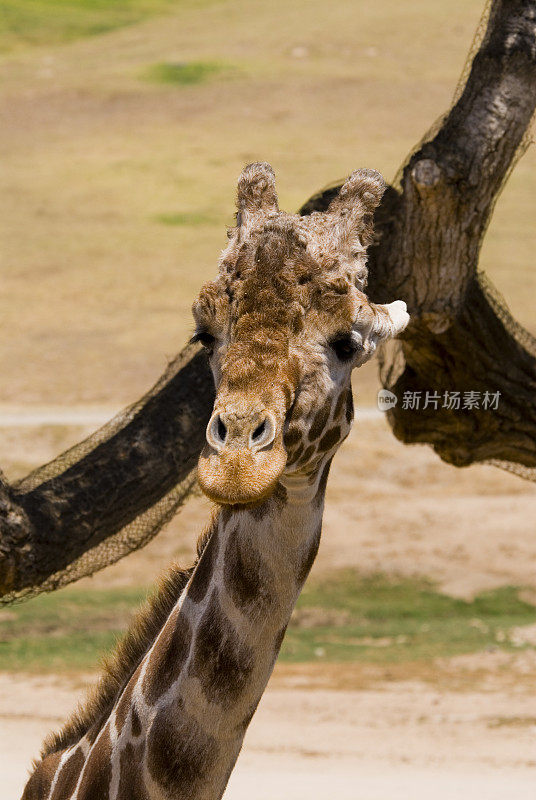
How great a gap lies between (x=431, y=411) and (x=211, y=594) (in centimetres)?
407

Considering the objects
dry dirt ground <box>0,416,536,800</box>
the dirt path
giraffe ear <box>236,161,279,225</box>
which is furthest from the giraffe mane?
the dirt path

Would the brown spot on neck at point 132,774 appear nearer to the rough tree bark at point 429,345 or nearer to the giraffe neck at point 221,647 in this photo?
the giraffe neck at point 221,647

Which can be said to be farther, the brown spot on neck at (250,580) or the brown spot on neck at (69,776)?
the brown spot on neck at (69,776)

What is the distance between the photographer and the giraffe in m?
3.74

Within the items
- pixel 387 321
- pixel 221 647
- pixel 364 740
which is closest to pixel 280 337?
pixel 387 321

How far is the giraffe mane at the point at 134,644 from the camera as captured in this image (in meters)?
4.80

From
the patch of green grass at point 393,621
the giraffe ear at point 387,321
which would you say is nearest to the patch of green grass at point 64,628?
the patch of green grass at point 393,621

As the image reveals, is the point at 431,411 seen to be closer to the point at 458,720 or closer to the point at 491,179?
the point at 491,179

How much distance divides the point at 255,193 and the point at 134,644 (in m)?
1.72

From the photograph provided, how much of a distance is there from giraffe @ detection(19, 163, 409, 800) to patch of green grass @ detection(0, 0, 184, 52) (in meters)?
49.0

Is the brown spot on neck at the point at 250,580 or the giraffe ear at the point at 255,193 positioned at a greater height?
the giraffe ear at the point at 255,193

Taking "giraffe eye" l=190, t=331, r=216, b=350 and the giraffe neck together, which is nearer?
"giraffe eye" l=190, t=331, r=216, b=350

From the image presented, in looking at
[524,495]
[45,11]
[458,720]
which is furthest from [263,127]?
[458,720]

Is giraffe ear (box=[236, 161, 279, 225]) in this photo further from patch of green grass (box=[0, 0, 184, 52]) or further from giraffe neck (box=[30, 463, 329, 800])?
patch of green grass (box=[0, 0, 184, 52])
